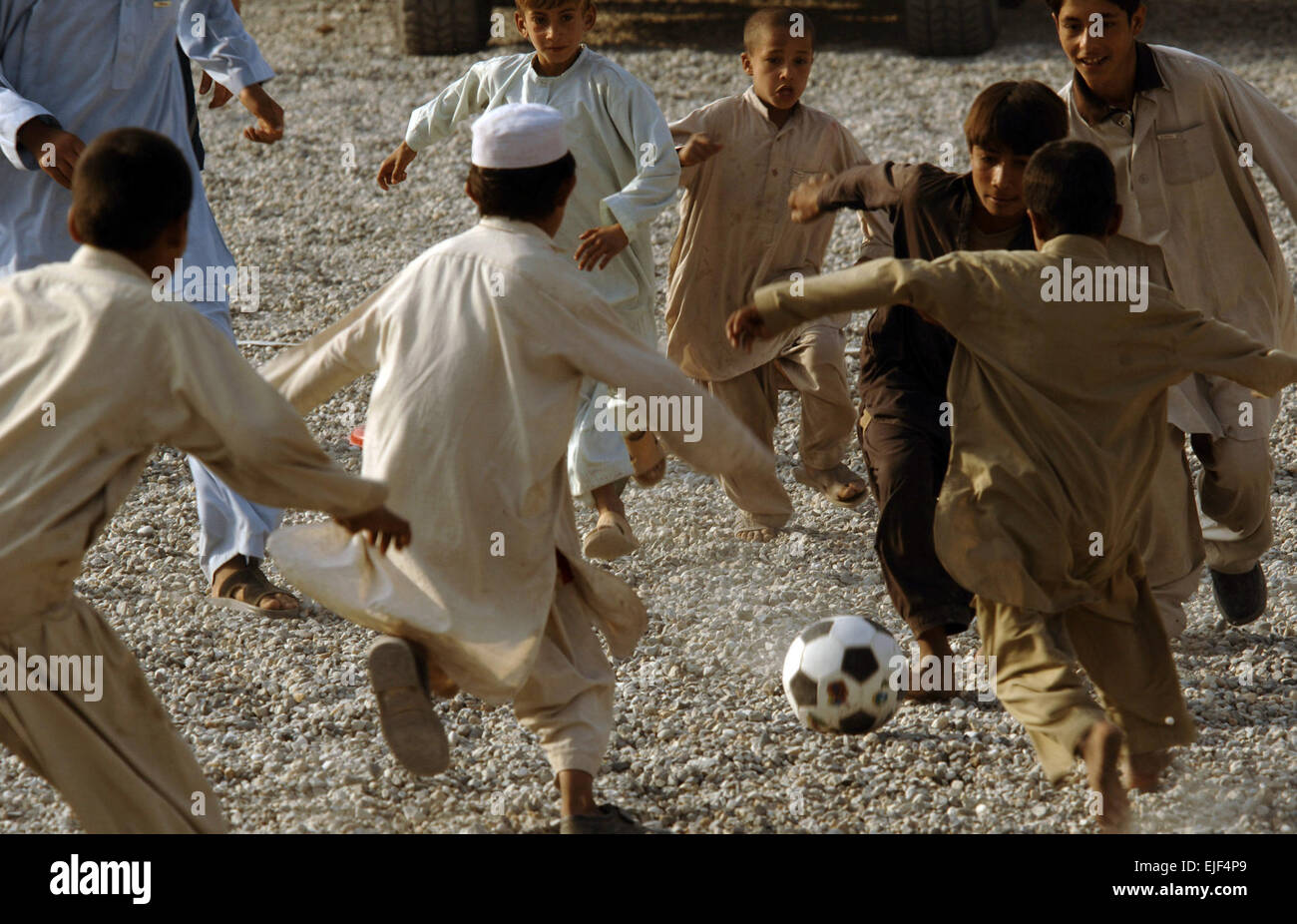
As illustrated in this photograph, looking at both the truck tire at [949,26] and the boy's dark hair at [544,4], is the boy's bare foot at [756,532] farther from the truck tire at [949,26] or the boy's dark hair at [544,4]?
the truck tire at [949,26]

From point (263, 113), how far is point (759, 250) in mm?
1619

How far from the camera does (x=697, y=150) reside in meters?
5.16

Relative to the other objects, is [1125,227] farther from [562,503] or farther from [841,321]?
[562,503]

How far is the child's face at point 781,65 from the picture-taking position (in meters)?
5.23

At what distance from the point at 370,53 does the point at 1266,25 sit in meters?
5.98

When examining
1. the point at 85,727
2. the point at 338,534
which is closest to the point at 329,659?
the point at 338,534

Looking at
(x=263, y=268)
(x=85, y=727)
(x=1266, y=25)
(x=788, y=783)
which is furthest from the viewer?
(x=1266, y=25)

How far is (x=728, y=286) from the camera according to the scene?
217 inches

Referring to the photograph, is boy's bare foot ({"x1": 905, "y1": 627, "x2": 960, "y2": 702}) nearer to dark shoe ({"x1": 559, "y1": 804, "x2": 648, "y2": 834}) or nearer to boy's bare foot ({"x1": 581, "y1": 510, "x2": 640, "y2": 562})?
dark shoe ({"x1": 559, "y1": 804, "x2": 648, "y2": 834})

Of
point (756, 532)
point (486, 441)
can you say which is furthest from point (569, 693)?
point (756, 532)

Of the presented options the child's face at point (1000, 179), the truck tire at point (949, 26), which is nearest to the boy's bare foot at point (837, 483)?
the child's face at point (1000, 179)

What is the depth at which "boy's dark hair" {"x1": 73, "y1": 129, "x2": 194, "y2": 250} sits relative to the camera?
305 cm

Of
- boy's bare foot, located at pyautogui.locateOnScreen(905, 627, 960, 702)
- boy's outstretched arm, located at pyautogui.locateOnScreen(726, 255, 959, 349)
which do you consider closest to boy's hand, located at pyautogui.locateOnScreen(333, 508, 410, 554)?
boy's outstretched arm, located at pyautogui.locateOnScreen(726, 255, 959, 349)

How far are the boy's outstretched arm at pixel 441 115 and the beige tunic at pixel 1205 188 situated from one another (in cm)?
184
